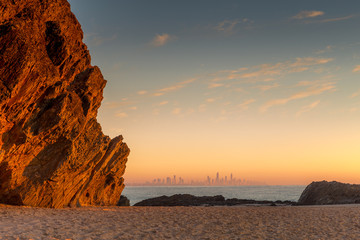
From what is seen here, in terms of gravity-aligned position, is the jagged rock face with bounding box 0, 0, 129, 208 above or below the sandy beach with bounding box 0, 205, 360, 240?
above

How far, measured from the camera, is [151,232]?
51.8 feet

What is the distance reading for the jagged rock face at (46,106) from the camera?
63.6 feet

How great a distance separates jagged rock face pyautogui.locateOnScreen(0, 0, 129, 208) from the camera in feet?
63.6

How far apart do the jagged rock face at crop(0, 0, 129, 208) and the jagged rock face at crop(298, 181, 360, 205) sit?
36.8 m

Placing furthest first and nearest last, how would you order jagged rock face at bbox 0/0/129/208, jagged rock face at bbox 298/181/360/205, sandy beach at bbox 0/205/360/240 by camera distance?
jagged rock face at bbox 298/181/360/205 → jagged rock face at bbox 0/0/129/208 → sandy beach at bbox 0/205/360/240

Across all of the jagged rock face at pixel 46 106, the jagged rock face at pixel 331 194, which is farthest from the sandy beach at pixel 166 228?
the jagged rock face at pixel 331 194

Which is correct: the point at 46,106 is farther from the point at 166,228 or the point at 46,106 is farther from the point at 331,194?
the point at 331,194

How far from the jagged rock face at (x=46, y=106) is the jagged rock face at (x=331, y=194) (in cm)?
3679

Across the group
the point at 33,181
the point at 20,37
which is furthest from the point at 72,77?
the point at 33,181

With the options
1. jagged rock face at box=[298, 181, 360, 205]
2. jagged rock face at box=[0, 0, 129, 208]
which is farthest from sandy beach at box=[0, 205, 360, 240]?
jagged rock face at box=[298, 181, 360, 205]

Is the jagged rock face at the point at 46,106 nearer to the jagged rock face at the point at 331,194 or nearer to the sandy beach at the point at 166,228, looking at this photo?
the sandy beach at the point at 166,228

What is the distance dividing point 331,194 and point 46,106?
4468 centimetres

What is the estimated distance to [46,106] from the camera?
22578mm

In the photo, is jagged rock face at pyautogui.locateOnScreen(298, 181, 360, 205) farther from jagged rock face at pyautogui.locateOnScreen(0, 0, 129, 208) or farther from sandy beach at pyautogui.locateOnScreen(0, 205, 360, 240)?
jagged rock face at pyautogui.locateOnScreen(0, 0, 129, 208)
